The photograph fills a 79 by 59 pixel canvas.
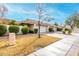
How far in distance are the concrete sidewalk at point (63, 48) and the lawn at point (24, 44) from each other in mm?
81

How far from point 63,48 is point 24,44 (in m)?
0.65

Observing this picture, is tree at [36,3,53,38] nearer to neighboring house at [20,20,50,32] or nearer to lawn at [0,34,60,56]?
neighboring house at [20,20,50,32]

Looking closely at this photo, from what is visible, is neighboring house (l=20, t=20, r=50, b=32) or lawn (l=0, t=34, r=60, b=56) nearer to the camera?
lawn (l=0, t=34, r=60, b=56)

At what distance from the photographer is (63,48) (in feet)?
10.3

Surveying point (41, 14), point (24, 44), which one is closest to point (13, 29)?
point (24, 44)

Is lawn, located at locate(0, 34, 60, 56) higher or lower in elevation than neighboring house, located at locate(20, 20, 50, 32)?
lower

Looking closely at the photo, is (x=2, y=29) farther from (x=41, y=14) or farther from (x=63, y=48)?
(x=63, y=48)

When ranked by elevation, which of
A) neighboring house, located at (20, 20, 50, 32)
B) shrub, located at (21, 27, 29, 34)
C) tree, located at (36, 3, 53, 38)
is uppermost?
tree, located at (36, 3, 53, 38)

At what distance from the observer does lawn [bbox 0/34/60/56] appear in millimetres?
2986

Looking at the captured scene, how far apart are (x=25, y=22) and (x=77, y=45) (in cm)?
95

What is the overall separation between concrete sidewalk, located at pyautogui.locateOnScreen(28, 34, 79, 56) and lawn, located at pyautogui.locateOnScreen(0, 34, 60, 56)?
8 centimetres

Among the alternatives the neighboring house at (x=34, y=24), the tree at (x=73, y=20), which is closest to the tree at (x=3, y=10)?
the neighboring house at (x=34, y=24)

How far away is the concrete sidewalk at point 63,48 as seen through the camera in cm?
305

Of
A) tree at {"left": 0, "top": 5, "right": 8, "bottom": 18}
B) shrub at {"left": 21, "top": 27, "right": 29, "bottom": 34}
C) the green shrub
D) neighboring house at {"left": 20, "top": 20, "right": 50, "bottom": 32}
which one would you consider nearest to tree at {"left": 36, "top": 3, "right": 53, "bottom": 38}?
neighboring house at {"left": 20, "top": 20, "right": 50, "bottom": 32}
